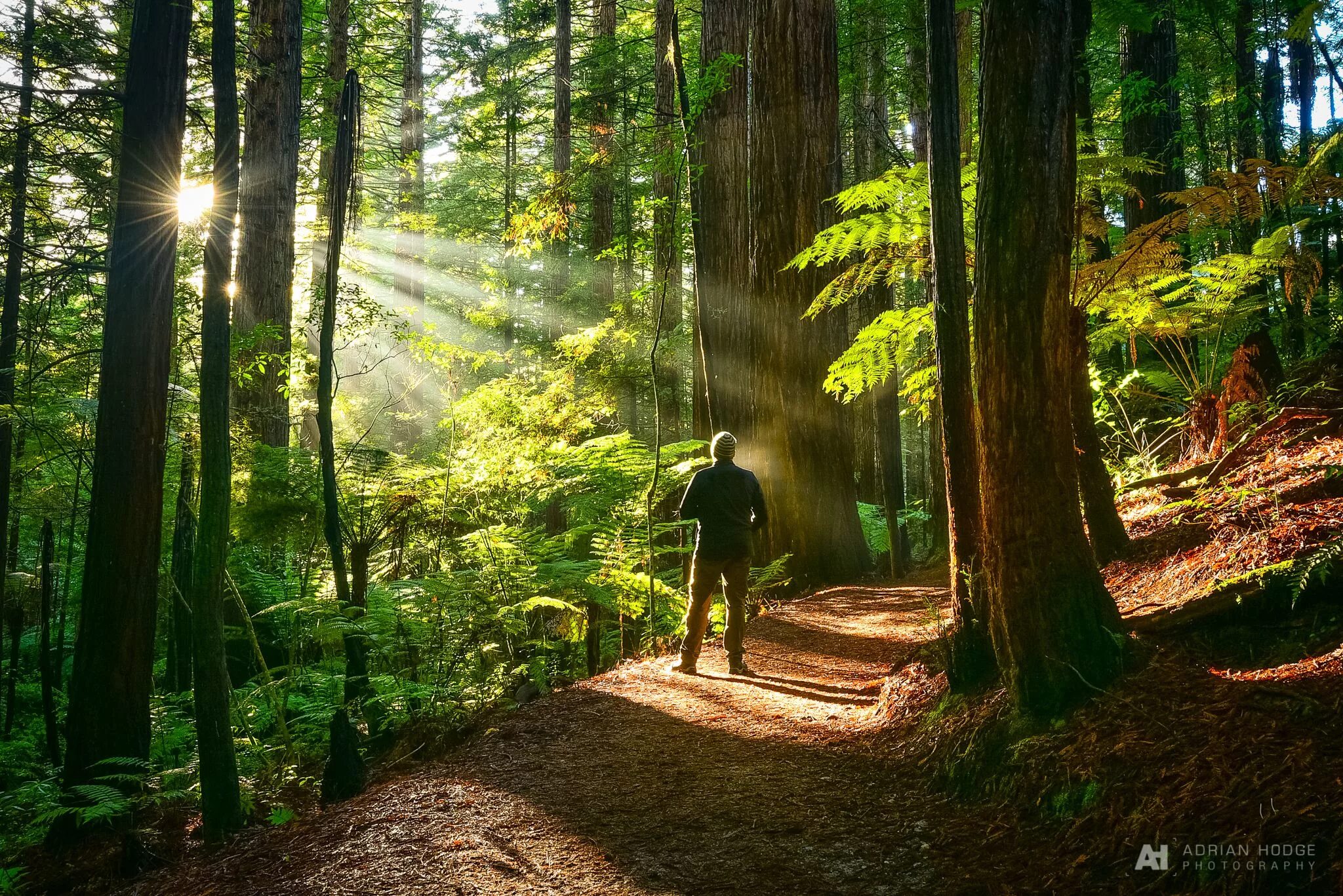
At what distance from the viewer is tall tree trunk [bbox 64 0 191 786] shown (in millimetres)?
5988

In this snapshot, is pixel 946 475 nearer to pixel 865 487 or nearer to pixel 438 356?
pixel 438 356

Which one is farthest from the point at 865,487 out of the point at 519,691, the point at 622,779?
the point at 622,779

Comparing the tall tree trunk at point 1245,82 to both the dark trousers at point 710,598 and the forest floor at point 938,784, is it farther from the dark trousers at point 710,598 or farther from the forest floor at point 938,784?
the dark trousers at point 710,598

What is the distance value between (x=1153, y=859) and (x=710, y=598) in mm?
4181

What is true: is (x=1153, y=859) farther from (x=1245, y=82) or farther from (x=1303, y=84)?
(x=1303, y=84)

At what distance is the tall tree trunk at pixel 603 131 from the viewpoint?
1483cm

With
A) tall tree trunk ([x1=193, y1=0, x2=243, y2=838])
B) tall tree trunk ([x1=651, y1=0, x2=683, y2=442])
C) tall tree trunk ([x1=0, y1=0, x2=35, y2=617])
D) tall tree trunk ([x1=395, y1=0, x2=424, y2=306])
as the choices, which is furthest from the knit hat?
tall tree trunk ([x1=395, y1=0, x2=424, y2=306])

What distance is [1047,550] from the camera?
3.26 meters

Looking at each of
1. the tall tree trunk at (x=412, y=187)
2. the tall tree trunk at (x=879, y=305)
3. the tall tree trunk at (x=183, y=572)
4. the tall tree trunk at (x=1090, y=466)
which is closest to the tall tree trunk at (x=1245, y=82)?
the tall tree trunk at (x=879, y=305)

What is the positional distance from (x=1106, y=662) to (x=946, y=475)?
116cm

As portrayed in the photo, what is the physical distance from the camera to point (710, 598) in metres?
6.30

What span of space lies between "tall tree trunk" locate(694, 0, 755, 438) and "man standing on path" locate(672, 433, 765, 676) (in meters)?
2.41

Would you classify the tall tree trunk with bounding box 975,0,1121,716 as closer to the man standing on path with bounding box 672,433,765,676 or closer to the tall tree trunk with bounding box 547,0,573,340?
the man standing on path with bounding box 672,433,765,676

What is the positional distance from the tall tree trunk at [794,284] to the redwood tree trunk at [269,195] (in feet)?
22.7
